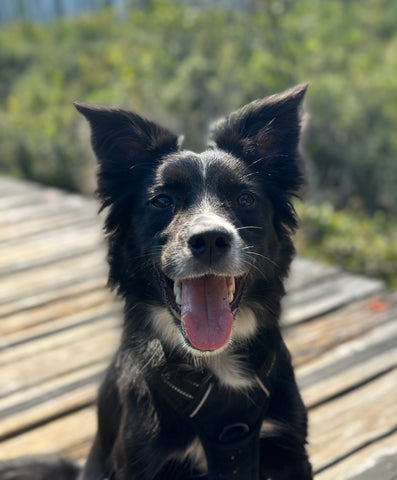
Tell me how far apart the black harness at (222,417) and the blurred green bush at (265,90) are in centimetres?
353

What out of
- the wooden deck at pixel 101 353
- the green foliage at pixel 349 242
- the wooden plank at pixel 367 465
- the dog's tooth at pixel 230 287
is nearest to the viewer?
the dog's tooth at pixel 230 287

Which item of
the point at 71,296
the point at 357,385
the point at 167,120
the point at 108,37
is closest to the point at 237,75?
the point at 167,120

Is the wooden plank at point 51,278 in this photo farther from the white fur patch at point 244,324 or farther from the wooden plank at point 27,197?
the white fur patch at point 244,324

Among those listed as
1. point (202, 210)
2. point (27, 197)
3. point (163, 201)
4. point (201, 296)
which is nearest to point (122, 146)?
point (163, 201)

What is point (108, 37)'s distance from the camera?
16984 mm

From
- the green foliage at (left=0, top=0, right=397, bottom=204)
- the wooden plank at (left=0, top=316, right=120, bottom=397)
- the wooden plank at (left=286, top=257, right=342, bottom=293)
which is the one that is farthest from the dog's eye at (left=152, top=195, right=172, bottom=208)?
the green foliage at (left=0, top=0, right=397, bottom=204)

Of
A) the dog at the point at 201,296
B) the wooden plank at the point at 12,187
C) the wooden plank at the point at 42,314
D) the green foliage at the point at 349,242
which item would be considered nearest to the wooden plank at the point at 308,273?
the green foliage at the point at 349,242

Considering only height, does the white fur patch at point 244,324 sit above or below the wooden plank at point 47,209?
above

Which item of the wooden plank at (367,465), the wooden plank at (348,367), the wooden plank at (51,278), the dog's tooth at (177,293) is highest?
the dog's tooth at (177,293)

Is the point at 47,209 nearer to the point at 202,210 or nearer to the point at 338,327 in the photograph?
the point at 338,327

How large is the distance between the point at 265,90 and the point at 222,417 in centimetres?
589

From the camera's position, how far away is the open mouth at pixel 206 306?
2074 mm

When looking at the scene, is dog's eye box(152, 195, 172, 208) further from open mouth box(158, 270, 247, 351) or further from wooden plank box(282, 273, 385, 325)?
wooden plank box(282, 273, 385, 325)

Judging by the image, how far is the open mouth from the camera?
81.7 inches
